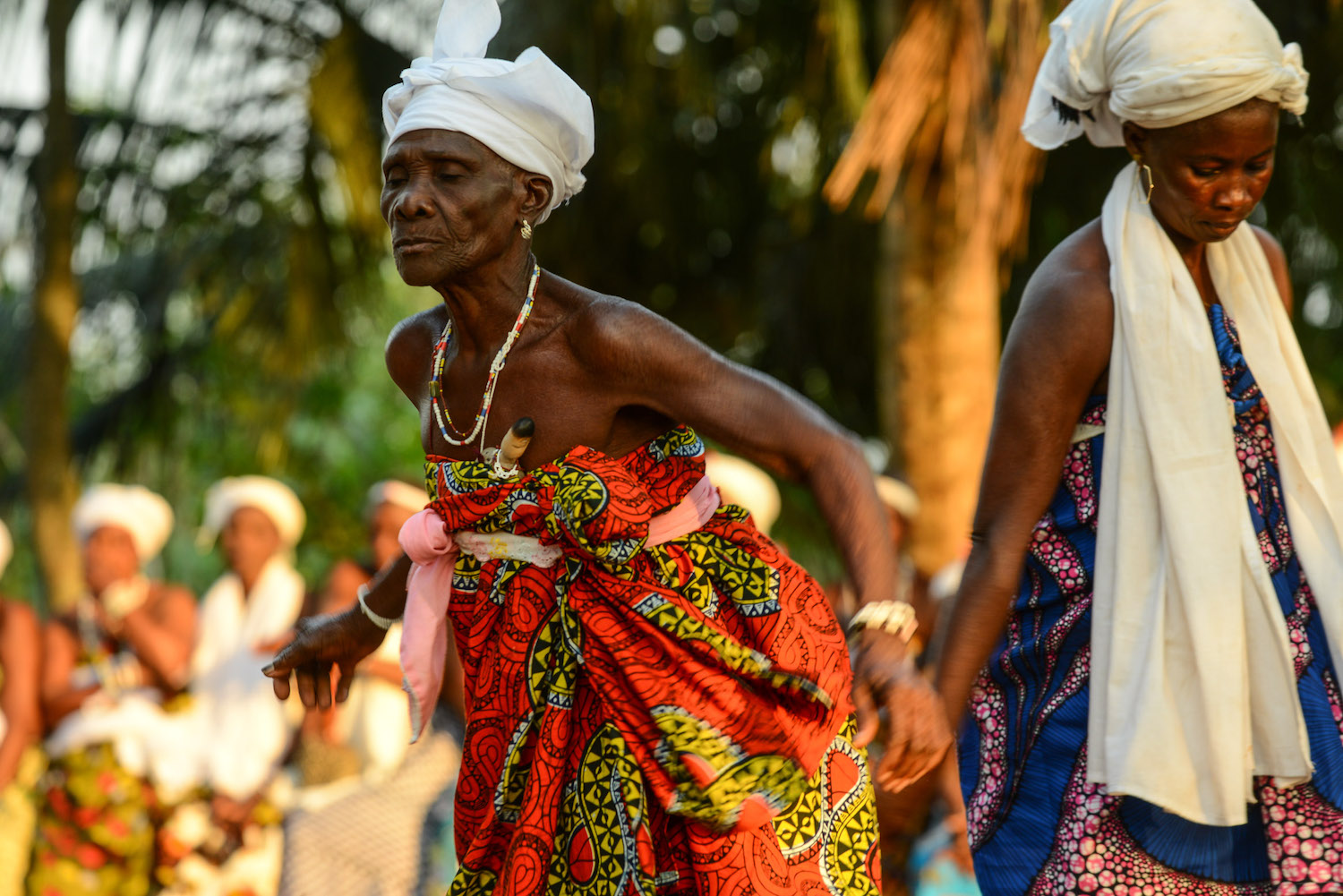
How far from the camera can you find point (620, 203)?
10.8 meters

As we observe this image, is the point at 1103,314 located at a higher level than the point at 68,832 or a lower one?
higher

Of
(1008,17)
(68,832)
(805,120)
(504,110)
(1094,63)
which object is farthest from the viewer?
(805,120)

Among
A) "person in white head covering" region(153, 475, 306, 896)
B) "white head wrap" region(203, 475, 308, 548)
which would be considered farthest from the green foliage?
"person in white head covering" region(153, 475, 306, 896)

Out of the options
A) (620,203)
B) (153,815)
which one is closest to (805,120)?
(620,203)

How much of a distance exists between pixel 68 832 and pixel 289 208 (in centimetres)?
544

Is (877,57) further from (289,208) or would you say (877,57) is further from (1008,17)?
(289,208)

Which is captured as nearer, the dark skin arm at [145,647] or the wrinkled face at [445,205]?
the wrinkled face at [445,205]

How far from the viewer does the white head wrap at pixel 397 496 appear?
23.1 feet

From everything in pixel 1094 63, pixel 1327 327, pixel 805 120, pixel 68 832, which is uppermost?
pixel 1094 63

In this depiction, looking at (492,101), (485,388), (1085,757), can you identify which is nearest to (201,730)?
(485,388)

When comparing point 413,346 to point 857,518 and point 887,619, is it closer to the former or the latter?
point 857,518

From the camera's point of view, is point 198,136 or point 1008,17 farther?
point 198,136

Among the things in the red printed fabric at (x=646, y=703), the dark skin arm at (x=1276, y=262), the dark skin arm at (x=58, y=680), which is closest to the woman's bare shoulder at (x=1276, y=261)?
the dark skin arm at (x=1276, y=262)

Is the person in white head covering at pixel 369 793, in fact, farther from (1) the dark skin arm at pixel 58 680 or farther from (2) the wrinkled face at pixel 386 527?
(1) the dark skin arm at pixel 58 680
